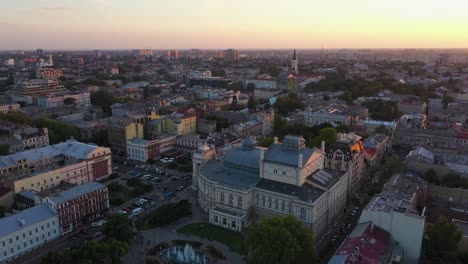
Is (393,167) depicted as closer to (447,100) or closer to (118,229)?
→ (118,229)

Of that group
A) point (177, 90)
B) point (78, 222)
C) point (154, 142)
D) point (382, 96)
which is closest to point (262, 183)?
point (78, 222)

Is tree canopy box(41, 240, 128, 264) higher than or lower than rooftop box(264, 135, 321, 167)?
lower

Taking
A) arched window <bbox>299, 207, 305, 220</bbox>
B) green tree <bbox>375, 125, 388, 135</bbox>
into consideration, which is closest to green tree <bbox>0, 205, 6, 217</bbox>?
arched window <bbox>299, 207, 305, 220</bbox>

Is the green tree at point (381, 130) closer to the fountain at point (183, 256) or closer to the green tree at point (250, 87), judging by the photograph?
the fountain at point (183, 256)

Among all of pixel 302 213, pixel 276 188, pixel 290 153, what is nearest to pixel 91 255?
pixel 276 188

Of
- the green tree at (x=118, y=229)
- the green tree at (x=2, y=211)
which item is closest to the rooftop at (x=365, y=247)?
the green tree at (x=118, y=229)

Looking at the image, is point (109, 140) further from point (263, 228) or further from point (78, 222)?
point (263, 228)

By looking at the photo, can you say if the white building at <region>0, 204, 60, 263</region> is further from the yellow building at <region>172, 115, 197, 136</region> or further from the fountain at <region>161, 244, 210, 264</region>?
the yellow building at <region>172, 115, 197, 136</region>

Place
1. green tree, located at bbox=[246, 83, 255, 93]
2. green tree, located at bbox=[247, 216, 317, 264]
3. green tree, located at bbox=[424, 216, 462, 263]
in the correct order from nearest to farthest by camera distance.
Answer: green tree, located at bbox=[247, 216, 317, 264] → green tree, located at bbox=[424, 216, 462, 263] → green tree, located at bbox=[246, 83, 255, 93]
